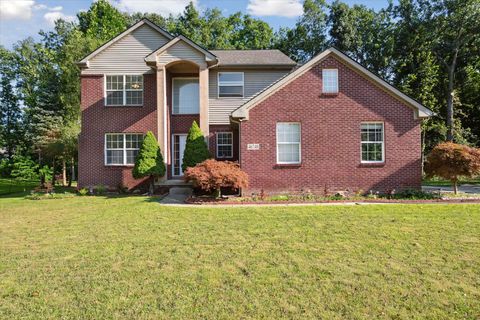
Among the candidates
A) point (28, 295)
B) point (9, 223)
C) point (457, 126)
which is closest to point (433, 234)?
point (28, 295)

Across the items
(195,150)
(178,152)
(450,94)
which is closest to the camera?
(195,150)

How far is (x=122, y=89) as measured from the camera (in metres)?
18.6

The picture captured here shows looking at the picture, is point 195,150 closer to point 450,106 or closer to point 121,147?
point 121,147

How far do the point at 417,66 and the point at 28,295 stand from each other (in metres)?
34.0

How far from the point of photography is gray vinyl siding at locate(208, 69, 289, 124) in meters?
18.8

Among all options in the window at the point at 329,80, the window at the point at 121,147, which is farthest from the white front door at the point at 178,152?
the window at the point at 329,80

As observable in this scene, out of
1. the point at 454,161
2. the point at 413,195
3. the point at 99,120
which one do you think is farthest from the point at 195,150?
the point at 454,161

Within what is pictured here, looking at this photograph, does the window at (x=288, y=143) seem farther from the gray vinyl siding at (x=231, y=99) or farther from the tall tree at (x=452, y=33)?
the tall tree at (x=452, y=33)

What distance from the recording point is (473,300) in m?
4.51

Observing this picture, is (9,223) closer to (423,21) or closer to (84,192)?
(84,192)

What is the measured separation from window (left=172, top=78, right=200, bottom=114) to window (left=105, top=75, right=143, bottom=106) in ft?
6.62

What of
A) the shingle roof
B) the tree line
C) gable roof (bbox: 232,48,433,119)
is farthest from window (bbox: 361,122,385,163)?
the tree line

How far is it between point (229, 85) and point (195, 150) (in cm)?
505

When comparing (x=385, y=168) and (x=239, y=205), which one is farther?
(x=385, y=168)
